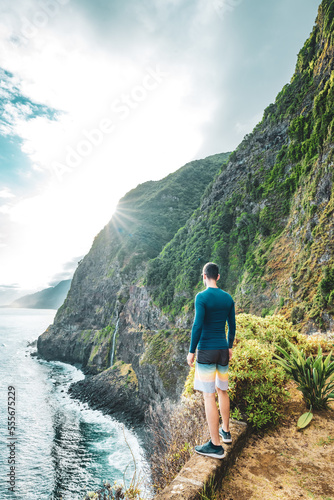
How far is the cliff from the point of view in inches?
655

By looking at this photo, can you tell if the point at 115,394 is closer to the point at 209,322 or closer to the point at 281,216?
the point at 281,216

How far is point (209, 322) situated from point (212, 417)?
1257 mm

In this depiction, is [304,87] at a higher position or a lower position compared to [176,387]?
higher

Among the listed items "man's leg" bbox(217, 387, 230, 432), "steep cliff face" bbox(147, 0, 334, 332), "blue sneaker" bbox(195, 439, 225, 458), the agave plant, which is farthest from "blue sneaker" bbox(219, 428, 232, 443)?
"steep cliff face" bbox(147, 0, 334, 332)

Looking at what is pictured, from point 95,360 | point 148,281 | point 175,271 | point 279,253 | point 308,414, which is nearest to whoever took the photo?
point 308,414

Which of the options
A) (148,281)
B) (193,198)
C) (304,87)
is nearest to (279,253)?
(304,87)

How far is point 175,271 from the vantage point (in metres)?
39.9

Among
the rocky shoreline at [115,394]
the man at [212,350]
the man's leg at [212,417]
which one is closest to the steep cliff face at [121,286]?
the rocky shoreline at [115,394]

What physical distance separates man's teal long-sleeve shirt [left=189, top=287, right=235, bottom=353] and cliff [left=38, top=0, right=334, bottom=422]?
1208cm

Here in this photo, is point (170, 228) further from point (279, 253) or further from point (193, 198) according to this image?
point (279, 253)

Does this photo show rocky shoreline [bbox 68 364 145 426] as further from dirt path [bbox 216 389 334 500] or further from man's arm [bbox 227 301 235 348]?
Result: man's arm [bbox 227 301 235 348]

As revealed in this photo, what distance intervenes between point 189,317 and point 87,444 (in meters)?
16.7

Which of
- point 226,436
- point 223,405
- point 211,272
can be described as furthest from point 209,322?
point 226,436

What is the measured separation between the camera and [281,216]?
953 inches
